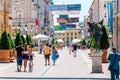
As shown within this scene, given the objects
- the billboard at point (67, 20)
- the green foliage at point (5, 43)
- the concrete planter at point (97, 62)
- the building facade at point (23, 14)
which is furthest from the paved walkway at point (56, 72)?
the billboard at point (67, 20)

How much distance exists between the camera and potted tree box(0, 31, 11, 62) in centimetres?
4031

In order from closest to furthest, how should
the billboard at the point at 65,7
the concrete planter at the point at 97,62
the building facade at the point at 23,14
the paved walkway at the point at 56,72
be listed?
the paved walkway at the point at 56,72 → the concrete planter at the point at 97,62 → the billboard at the point at 65,7 → the building facade at the point at 23,14

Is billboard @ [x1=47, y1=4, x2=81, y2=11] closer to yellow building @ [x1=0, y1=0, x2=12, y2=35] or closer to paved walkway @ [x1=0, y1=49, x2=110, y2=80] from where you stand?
yellow building @ [x1=0, y1=0, x2=12, y2=35]

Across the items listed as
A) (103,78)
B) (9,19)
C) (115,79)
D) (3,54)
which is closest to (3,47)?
(3,54)

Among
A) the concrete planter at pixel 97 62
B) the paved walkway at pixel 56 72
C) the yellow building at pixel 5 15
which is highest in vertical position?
the yellow building at pixel 5 15

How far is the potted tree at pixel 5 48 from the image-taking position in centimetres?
4031

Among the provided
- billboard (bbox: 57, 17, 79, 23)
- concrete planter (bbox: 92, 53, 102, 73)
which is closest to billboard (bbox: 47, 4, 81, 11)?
billboard (bbox: 57, 17, 79, 23)

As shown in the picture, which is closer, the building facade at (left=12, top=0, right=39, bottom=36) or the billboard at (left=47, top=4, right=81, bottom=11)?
the billboard at (left=47, top=4, right=81, bottom=11)

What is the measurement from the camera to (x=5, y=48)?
4075 cm

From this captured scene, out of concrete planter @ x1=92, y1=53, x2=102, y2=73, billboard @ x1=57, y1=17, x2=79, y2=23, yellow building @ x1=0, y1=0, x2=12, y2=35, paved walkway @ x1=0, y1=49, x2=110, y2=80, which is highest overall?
yellow building @ x1=0, y1=0, x2=12, y2=35

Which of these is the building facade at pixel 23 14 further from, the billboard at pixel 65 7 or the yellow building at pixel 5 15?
the yellow building at pixel 5 15

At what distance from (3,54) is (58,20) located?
12866 cm

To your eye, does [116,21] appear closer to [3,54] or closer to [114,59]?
[3,54]

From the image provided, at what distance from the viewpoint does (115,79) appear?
20.5 metres
